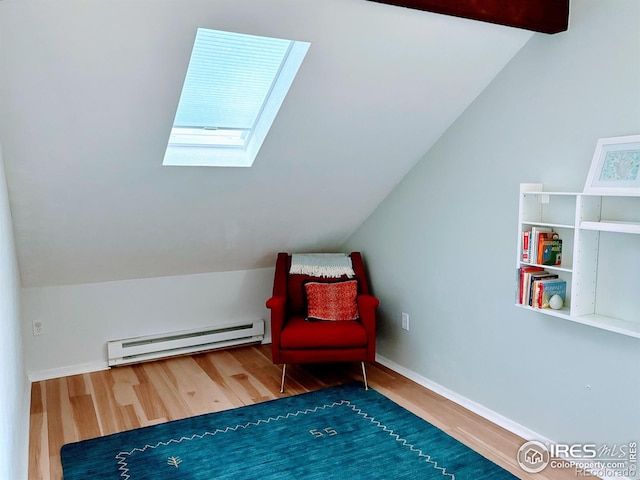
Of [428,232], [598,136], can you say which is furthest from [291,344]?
[598,136]

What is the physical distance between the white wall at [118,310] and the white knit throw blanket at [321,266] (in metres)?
0.57

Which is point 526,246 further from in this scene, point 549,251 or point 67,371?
point 67,371

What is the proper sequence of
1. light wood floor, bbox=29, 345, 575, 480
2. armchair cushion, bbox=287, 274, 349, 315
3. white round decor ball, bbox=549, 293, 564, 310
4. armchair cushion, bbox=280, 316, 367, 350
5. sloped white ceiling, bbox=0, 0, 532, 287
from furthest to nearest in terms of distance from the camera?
armchair cushion, bbox=287, 274, 349, 315
armchair cushion, bbox=280, 316, 367, 350
light wood floor, bbox=29, 345, 575, 480
white round decor ball, bbox=549, 293, 564, 310
sloped white ceiling, bbox=0, 0, 532, 287

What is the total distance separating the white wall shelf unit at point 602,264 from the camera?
2.28 meters

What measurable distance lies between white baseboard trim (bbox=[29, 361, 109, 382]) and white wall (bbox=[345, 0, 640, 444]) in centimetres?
212

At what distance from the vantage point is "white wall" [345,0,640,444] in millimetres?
2346

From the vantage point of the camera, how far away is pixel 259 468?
2.58 metres

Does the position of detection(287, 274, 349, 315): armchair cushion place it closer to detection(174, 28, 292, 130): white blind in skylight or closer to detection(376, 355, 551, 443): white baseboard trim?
detection(376, 355, 551, 443): white baseboard trim

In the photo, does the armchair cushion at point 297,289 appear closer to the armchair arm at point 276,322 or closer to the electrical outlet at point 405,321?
the armchair arm at point 276,322

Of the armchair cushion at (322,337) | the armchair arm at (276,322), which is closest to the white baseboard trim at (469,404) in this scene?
the armchair cushion at (322,337)

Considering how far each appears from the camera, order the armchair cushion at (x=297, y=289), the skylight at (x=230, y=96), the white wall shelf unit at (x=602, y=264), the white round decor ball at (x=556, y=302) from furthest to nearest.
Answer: the armchair cushion at (x=297, y=289) < the skylight at (x=230, y=96) < the white round decor ball at (x=556, y=302) < the white wall shelf unit at (x=602, y=264)

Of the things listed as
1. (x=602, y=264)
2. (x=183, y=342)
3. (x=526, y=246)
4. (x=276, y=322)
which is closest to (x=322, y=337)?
(x=276, y=322)

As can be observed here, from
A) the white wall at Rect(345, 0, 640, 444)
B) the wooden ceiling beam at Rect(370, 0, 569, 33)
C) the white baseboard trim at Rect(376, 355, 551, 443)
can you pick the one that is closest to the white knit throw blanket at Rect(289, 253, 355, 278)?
the white wall at Rect(345, 0, 640, 444)

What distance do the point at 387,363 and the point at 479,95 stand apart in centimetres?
199
